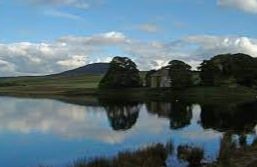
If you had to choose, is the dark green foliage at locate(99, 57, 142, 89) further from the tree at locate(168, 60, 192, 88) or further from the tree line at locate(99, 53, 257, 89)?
the tree at locate(168, 60, 192, 88)

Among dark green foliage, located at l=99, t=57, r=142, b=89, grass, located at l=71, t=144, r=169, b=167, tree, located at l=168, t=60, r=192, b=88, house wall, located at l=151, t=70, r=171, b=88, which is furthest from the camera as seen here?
house wall, located at l=151, t=70, r=171, b=88

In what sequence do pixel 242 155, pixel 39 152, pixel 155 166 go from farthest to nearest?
pixel 39 152, pixel 242 155, pixel 155 166

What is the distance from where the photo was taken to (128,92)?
125 metres

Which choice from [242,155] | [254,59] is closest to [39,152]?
[242,155]

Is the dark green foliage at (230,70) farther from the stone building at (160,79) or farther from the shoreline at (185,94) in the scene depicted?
the stone building at (160,79)

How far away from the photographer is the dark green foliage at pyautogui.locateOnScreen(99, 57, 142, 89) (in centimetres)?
12675

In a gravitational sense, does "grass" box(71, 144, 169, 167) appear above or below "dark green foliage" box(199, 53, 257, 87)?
below

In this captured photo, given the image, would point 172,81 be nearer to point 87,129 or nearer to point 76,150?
point 87,129

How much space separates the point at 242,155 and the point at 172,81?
9995cm

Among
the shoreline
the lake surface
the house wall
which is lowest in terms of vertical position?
the lake surface

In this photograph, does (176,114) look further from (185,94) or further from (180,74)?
(180,74)

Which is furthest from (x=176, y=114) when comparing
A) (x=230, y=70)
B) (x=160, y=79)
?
(x=160, y=79)

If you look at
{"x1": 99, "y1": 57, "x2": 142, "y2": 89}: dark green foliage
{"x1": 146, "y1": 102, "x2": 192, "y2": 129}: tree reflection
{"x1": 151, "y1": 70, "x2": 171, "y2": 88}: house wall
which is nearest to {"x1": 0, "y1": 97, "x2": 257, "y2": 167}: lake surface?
{"x1": 146, "y1": 102, "x2": 192, "y2": 129}: tree reflection

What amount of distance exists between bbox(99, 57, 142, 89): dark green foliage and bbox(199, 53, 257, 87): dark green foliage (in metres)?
18.4
